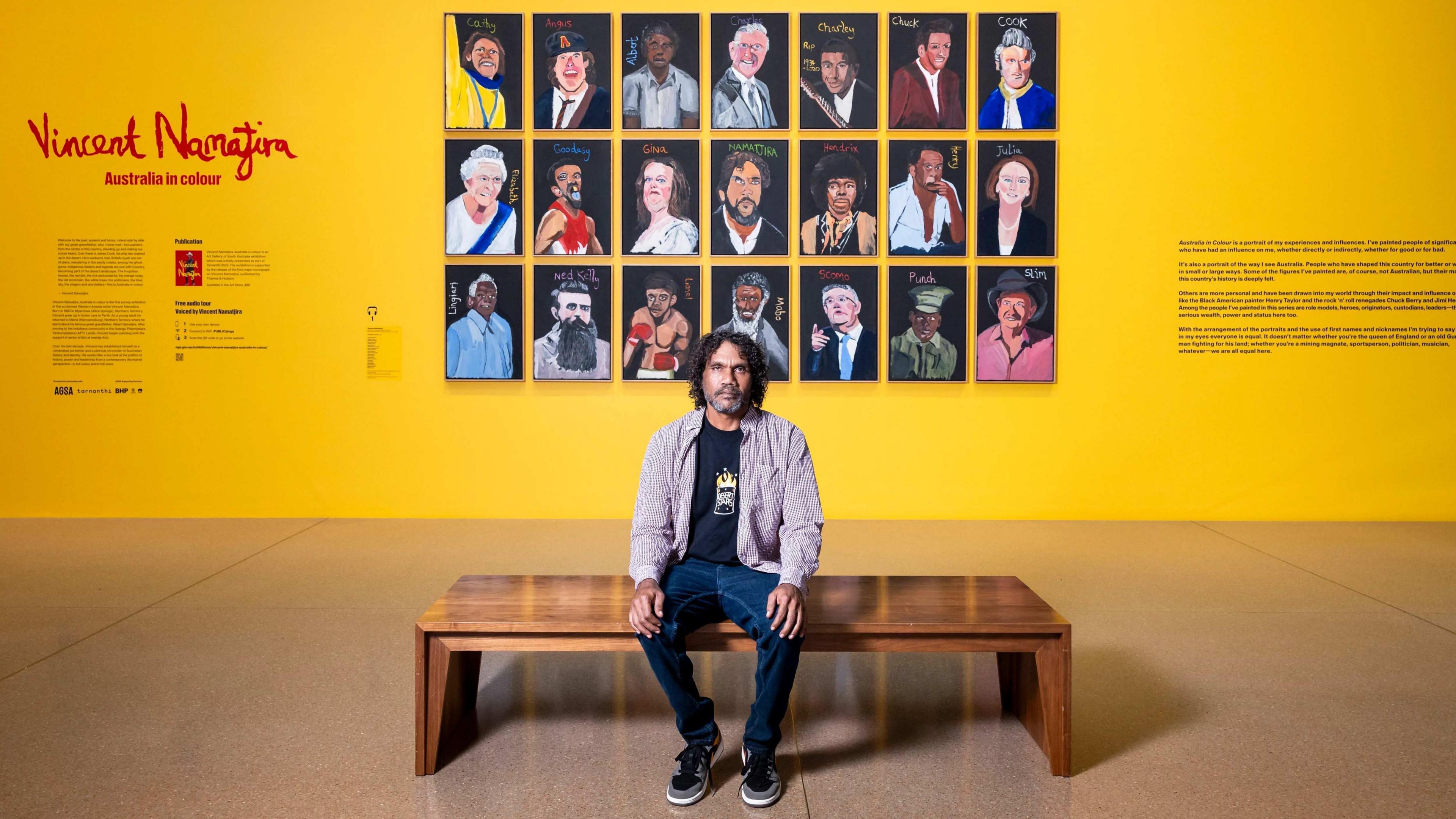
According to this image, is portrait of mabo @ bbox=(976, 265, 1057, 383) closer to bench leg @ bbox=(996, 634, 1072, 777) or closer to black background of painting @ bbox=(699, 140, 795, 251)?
black background of painting @ bbox=(699, 140, 795, 251)

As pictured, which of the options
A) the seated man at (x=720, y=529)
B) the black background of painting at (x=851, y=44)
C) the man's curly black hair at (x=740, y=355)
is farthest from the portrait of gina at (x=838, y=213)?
the seated man at (x=720, y=529)

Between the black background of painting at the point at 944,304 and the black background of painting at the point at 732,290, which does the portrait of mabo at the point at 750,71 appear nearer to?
the black background of painting at the point at 732,290

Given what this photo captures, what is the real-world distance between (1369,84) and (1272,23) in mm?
735

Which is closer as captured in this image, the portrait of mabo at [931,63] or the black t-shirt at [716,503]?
the black t-shirt at [716,503]

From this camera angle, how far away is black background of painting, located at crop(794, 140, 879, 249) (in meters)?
5.88

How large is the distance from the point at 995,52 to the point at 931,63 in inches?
16.2

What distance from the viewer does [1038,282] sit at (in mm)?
5875

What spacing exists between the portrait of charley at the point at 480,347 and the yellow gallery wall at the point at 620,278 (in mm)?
132

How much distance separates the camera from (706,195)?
5.88 m

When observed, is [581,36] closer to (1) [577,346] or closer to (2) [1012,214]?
(1) [577,346]

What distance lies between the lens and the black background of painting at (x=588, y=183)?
5.87m

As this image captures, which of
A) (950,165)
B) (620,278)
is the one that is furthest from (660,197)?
(950,165)

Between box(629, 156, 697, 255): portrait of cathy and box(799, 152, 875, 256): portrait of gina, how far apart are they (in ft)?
2.45

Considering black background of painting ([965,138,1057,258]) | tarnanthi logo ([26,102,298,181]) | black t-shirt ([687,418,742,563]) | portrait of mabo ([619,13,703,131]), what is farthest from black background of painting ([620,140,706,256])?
black t-shirt ([687,418,742,563])
